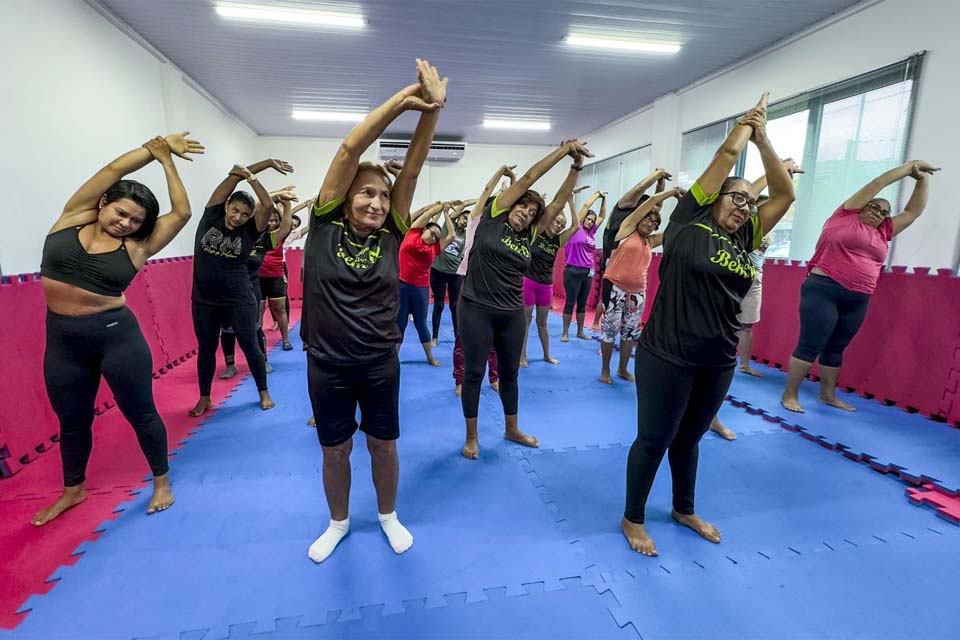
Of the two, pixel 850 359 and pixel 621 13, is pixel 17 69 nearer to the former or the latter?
pixel 621 13

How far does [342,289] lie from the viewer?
1.84 metres

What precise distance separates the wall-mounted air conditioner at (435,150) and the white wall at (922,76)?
589 cm

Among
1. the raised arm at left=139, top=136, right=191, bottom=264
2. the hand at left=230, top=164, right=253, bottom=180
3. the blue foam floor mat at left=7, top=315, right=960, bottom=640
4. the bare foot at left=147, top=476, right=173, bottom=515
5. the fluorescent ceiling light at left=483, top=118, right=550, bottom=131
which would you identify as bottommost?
the blue foam floor mat at left=7, top=315, right=960, bottom=640

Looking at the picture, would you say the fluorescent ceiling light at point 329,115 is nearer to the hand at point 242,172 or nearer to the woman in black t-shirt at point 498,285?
the hand at point 242,172

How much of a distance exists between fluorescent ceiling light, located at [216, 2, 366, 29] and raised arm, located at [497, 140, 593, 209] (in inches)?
134

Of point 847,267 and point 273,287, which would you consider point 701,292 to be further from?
point 273,287

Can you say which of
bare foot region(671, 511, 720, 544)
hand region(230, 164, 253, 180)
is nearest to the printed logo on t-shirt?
hand region(230, 164, 253, 180)

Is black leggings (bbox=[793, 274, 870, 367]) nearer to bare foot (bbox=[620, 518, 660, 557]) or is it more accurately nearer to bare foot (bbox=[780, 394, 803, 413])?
bare foot (bbox=[780, 394, 803, 413])

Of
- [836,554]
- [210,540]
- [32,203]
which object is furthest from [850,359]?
[32,203]

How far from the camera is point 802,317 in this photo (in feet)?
12.7

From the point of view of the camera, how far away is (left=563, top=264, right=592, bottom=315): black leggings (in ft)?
20.0

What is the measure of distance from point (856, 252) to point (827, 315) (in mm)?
562

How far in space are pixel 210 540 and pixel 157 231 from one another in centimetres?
164

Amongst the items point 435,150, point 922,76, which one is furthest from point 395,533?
point 435,150
